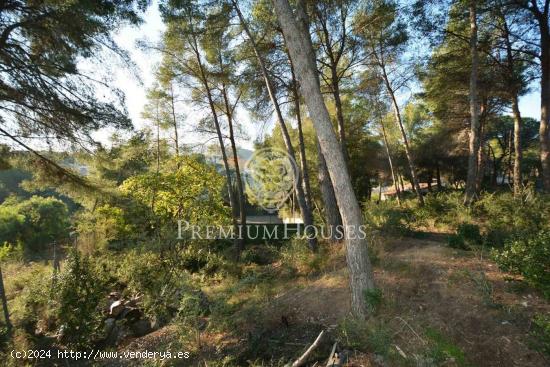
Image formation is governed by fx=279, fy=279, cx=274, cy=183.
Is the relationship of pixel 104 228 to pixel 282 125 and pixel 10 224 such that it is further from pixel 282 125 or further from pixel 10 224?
pixel 282 125

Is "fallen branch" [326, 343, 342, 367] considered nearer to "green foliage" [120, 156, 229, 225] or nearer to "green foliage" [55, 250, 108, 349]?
"green foliage" [55, 250, 108, 349]

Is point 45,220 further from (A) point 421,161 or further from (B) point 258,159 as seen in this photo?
(A) point 421,161

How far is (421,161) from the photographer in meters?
19.0

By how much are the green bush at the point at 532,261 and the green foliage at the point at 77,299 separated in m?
6.60

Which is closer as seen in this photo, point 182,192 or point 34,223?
point 182,192

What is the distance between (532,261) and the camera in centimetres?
378

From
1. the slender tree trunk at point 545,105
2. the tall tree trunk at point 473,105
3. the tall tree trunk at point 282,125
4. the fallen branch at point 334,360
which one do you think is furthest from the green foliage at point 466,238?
the fallen branch at point 334,360

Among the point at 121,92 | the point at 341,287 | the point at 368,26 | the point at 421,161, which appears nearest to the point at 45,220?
the point at 121,92

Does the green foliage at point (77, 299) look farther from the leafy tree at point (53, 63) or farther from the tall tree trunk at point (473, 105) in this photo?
the tall tree trunk at point (473, 105)

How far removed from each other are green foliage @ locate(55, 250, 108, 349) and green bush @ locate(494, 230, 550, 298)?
6.60 meters

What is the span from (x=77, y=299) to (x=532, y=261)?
270 inches

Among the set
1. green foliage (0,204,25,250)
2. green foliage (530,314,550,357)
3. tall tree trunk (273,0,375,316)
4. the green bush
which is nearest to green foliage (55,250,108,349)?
tall tree trunk (273,0,375,316)

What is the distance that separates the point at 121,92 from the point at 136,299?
480cm

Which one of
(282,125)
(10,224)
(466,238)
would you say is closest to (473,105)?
(466,238)
